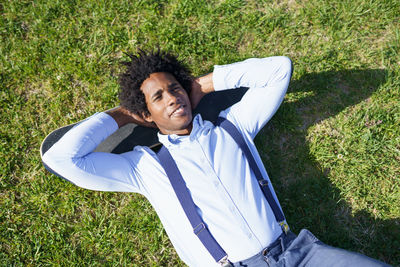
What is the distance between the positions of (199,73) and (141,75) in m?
1.08

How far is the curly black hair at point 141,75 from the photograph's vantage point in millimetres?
3367

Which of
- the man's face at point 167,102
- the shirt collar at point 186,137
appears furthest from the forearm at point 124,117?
the shirt collar at point 186,137

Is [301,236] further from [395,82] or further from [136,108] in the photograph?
[395,82]

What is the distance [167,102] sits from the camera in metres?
3.11

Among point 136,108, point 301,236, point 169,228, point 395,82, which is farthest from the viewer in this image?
point 395,82

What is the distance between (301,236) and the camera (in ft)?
9.76

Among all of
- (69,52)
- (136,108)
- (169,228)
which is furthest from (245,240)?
(69,52)

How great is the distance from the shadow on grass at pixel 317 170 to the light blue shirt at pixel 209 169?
0.85m

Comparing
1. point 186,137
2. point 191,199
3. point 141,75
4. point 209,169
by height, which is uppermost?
point 141,75

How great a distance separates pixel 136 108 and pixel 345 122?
2691mm

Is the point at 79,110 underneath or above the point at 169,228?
above

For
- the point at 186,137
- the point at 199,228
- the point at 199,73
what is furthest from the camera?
the point at 199,73

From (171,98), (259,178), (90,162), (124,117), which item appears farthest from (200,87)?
(90,162)

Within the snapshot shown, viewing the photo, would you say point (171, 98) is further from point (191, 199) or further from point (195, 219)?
point (195, 219)
